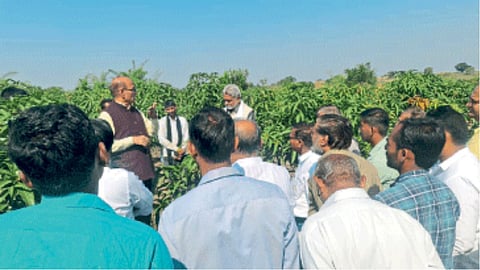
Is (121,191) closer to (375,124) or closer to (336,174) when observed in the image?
(336,174)

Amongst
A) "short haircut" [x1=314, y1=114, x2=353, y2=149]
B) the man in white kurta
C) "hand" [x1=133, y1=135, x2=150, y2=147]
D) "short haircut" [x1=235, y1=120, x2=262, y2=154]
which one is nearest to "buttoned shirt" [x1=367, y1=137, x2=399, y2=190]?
"short haircut" [x1=314, y1=114, x2=353, y2=149]

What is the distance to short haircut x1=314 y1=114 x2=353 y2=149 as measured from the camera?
143 inches

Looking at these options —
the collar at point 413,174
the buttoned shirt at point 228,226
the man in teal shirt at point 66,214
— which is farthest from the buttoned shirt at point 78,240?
the collar at point 413,174

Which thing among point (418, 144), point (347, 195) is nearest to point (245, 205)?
point (347, 195)

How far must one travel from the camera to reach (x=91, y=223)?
1.35 meters

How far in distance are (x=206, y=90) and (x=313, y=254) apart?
736 cm

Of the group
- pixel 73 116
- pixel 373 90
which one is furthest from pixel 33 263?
pixel 373 90

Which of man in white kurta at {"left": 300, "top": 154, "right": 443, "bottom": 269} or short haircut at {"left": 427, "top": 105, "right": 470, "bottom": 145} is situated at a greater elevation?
short haircut at {"left": 427, "top": 105, "right": 470, "bottom": 145}

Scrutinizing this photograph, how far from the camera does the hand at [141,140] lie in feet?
16.7

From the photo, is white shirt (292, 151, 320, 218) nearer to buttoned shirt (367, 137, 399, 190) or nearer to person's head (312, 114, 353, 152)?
person's head (312, 114, 353, 152)

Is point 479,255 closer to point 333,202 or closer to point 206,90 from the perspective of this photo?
point 333,202

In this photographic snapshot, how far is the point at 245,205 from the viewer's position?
217 centimetres

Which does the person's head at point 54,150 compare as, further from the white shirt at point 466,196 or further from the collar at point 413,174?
the white shirt at point 466,196

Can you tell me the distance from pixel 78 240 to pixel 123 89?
13.0ft
